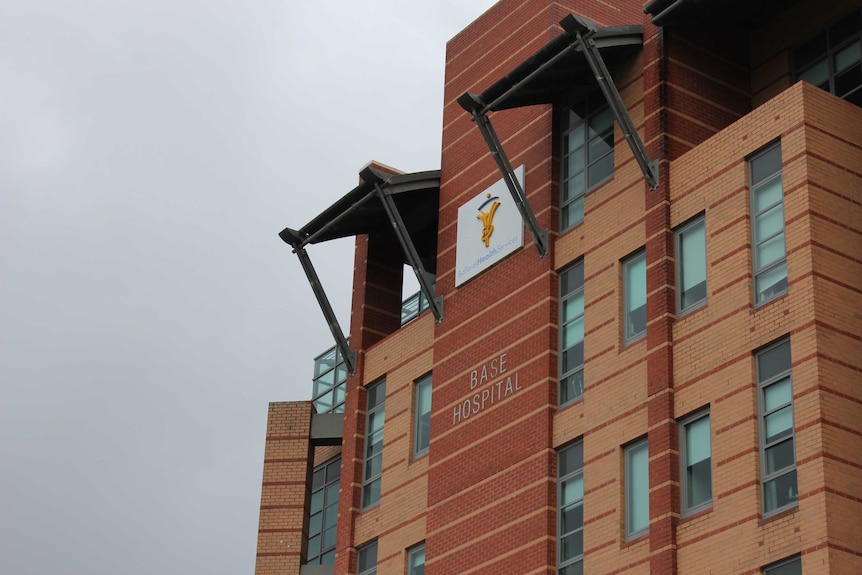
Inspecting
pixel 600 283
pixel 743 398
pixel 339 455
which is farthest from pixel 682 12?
pixel 339 455

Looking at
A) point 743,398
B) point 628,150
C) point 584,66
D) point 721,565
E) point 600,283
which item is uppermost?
point 584,66

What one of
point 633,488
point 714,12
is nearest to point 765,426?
point 633,488

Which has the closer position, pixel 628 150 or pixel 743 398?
pixel 743 398

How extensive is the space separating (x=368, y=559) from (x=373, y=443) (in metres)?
2.84

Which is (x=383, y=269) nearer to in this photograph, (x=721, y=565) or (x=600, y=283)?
(x=600, y=283)

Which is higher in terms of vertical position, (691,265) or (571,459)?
(691,265)

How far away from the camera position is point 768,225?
2931cm

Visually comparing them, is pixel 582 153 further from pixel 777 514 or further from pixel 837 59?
pixel 777 514

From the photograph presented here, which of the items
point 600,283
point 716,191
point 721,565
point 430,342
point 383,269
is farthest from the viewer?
point 383,269

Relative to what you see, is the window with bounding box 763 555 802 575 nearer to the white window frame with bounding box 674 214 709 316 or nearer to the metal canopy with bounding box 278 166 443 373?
the white window frame with bounding box 674 214 709 316

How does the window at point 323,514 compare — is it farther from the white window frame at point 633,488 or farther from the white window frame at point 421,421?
the white window frame at point 633,488

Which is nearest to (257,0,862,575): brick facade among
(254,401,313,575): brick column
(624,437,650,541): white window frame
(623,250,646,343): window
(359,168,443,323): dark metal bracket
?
(624,437,650,541): white window frame

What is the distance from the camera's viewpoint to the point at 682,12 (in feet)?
108

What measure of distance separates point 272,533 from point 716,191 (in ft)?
58.0
